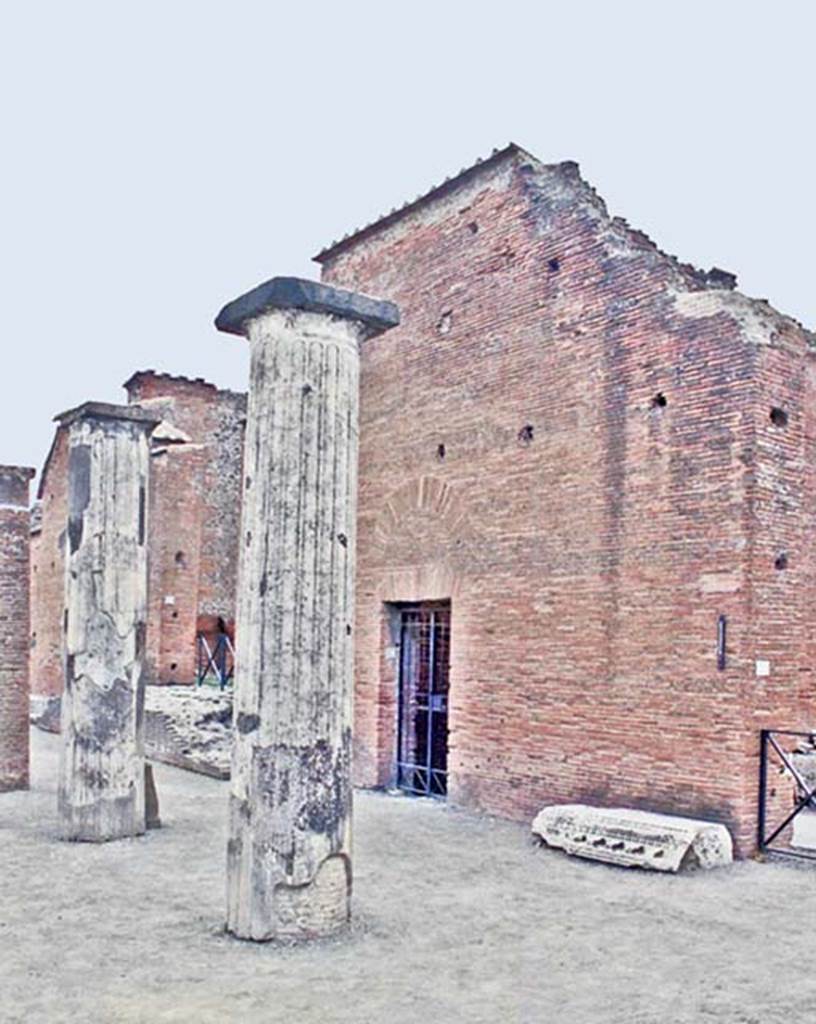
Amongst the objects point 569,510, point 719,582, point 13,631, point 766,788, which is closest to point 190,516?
point 13,631

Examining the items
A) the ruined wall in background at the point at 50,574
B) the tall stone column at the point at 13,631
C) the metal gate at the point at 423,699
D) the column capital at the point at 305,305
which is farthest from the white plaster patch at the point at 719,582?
the ruined wall in background at the point at 50,574

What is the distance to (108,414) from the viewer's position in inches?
344

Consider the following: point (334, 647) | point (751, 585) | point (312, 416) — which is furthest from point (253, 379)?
point (751, 585)

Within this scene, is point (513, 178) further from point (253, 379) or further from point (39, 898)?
point (39, 898)

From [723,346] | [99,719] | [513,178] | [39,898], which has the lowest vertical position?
[39,898]

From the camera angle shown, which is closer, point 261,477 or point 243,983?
point 243,983

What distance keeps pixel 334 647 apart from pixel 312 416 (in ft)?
4.28

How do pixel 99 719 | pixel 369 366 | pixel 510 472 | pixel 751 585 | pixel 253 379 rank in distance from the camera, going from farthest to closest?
pixel 369 366, pixel 510 472, pixel 99 719, pixel 751 585, pixel 253 379

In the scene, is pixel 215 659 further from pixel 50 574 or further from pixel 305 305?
pixel 305 305

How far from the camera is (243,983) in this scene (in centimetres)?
498

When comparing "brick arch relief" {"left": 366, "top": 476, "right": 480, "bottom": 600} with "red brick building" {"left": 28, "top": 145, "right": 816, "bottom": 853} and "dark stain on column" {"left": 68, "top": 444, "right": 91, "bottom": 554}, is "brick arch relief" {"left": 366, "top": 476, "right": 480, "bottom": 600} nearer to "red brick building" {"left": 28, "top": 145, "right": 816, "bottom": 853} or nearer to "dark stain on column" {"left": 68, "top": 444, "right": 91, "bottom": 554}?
"red brick building" {"left": 28, "top": 145, "right": 816, "bottom": 853}

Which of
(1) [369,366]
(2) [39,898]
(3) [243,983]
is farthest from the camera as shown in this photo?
(1) [369,366]

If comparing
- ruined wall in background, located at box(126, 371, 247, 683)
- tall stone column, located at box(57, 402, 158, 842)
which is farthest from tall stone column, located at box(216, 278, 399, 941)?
ruined wall in background, located at box(126, 371, 247, 683)

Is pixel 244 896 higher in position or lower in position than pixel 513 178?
lower
